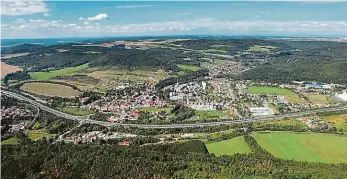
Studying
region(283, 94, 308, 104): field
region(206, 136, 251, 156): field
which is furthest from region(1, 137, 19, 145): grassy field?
region(283, 94, 308, 104): field

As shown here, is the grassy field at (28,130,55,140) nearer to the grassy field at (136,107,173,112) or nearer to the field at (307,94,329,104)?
the grassy field at (136,107,173,112)

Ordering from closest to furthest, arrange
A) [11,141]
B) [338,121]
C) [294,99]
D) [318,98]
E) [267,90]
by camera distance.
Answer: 1. [11,141]
2. [338,121]
3. [294,99]
4. [318,98]
5. [267,90]

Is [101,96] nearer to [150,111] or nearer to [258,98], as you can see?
[150,111]

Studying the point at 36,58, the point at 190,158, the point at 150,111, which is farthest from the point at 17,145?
the point at 36,58

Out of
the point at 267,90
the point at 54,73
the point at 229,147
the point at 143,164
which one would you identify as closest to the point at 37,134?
the point at 143,164

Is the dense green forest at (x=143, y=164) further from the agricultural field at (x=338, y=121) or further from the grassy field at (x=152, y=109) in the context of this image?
the grassy field at (x=152, y=109)

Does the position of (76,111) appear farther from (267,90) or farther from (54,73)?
(54,73)

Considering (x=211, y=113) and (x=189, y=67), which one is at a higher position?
(x=189, y=67)
